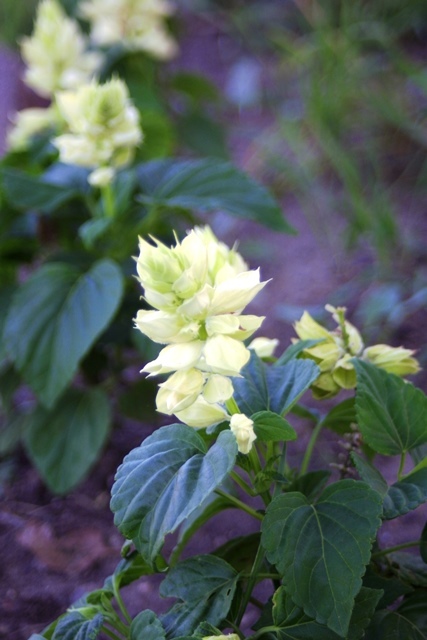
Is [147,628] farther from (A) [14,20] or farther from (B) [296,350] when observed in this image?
(A) [14,20]

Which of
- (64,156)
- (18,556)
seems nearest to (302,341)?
(64,156)

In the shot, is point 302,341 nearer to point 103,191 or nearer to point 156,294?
point 156,294

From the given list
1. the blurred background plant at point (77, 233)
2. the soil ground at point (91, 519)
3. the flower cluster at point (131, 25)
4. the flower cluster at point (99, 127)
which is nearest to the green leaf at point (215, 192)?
the blurred background plant at point (77, 233)

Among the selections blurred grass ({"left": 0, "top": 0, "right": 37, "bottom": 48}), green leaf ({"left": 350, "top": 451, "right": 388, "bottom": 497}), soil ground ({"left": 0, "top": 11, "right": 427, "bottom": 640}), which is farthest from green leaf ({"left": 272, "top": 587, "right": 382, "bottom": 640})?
blurred grass ({"left": 0, "top": 0, "right": 37, "bottom": 48})

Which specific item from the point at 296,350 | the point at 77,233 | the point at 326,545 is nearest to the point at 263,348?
the point at 296,350

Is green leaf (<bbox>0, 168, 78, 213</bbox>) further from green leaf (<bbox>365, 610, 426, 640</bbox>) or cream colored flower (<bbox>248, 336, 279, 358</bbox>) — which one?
green leaf (<bbox>365, 610, 426, 640</bbox>)

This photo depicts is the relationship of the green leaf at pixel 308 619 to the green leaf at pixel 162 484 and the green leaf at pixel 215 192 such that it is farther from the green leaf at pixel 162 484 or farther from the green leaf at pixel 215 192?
the green leaf at pixel 215 192
